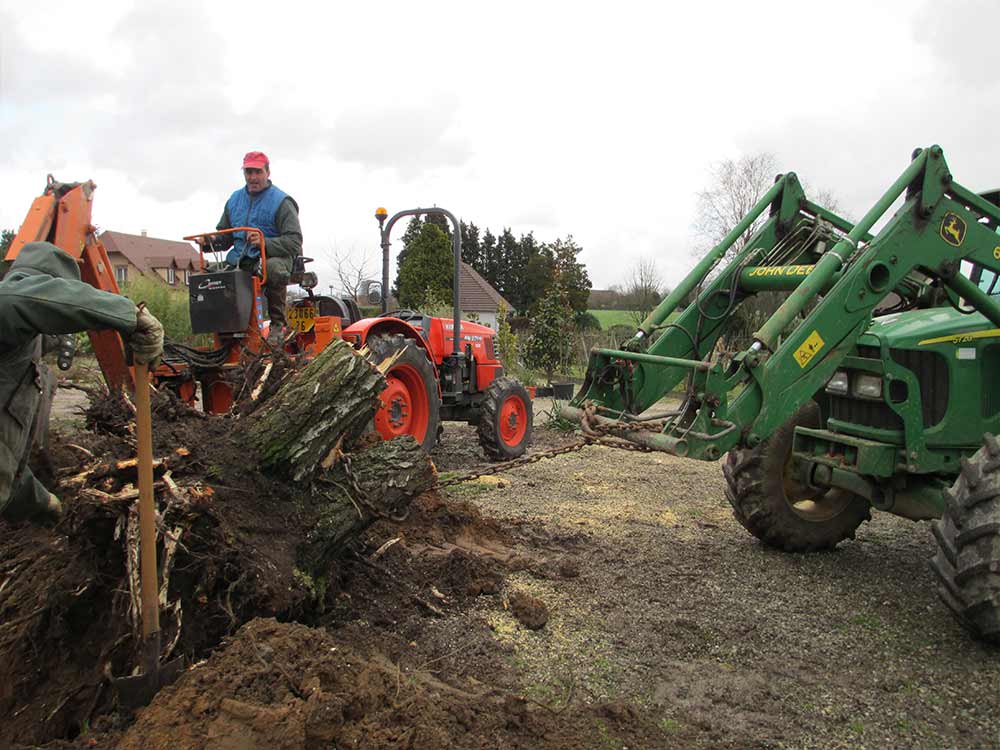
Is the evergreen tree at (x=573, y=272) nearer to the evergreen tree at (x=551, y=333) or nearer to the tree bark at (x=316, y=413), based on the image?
the evergreen tree at (x=551, y=333)

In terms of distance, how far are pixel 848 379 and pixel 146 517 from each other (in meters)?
4.02

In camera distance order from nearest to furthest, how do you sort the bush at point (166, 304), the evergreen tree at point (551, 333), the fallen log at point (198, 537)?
the fallen log at point (198, 537)
the evergreen tree at point (551, 333)
the bush at point (166, 304)

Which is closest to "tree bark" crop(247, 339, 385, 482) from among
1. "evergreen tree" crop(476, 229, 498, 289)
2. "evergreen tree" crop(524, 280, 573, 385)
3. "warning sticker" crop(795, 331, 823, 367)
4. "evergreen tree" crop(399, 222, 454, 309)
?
"warning sticker" crop(795, 331, 823, 367)

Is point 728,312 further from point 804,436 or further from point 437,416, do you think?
point 437,416

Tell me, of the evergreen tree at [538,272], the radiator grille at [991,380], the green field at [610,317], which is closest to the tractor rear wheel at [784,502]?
the radiator grille at [991,380]

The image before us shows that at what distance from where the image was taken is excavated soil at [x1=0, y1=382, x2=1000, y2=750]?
103 inches

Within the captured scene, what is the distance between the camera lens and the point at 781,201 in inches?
192

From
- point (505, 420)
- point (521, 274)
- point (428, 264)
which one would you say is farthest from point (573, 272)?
point (505, 420)

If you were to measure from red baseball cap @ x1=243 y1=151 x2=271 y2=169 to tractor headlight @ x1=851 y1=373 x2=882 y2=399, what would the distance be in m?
5.33

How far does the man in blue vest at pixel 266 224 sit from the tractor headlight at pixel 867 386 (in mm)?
4878

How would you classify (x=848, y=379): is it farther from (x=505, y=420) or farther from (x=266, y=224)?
(x=266, y=224)

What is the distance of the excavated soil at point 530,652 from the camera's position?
103 inches

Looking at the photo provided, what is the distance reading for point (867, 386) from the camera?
14.9ft

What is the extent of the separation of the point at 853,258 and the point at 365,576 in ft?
10.3
